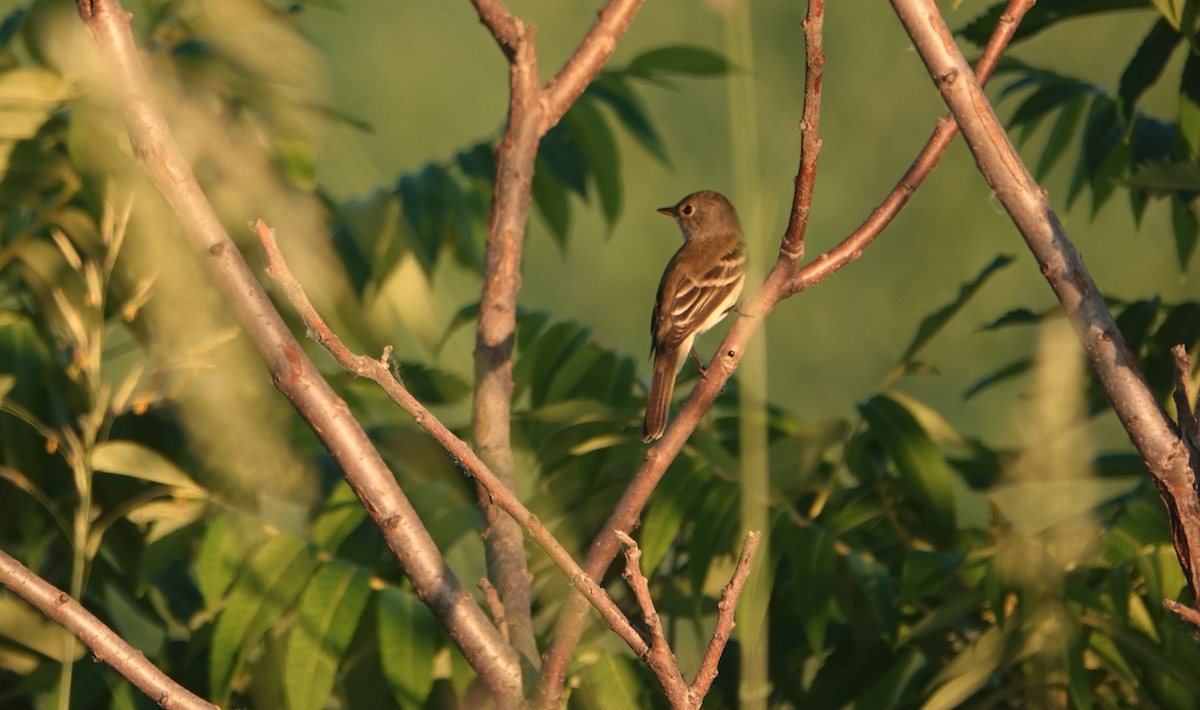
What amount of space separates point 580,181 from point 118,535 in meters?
1.34

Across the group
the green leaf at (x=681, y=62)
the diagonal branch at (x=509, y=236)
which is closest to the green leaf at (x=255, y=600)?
the diagonal branch at (x=509, y=236)

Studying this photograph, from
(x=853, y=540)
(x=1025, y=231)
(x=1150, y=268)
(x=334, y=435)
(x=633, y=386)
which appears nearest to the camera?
(x=1025, y=231)

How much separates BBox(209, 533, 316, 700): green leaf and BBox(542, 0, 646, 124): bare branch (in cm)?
88

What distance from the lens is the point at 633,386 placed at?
8.56 ft

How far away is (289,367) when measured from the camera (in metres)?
1.42

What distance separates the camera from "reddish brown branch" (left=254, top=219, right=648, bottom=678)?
1.01 meters

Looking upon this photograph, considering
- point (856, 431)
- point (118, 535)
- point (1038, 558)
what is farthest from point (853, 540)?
point (118, 535)

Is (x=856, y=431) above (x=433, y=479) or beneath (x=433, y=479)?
above

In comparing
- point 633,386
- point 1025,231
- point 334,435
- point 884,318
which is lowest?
point 334,435

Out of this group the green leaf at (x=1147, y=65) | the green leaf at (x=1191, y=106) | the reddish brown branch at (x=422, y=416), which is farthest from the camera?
the green leaf at (x=1147, y=65)

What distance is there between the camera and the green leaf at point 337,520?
201cm

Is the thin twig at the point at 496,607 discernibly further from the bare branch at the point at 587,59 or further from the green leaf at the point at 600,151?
the green leaf at the point at 600,151

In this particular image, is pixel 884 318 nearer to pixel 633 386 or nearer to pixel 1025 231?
pixel 633 386

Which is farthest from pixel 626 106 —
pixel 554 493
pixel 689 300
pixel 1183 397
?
pixel 1183 397
